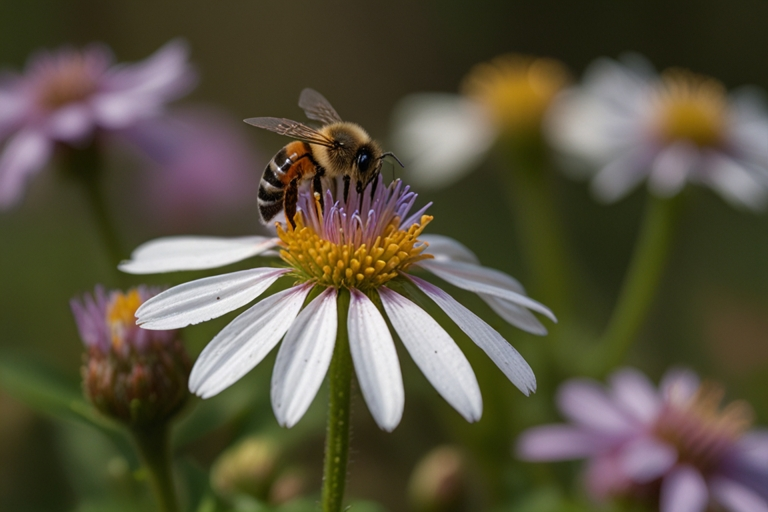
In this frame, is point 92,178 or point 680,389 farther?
point 92,178

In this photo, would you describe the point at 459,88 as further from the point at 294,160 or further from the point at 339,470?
the point at 339,470

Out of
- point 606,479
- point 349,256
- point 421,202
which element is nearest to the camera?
point 349,256

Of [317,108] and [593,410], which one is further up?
[317,108]

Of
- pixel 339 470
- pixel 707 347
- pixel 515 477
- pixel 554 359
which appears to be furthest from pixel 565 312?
pixel 339 470

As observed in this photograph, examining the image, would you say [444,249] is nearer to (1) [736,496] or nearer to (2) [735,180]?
(1) [736,496]

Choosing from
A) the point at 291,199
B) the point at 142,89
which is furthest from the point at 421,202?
the point at 291,199

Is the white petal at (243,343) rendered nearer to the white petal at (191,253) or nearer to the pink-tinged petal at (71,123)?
the white petal at (191,253)

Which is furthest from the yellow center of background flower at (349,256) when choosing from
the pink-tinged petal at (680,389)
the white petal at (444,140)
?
the white petal at (444,140)

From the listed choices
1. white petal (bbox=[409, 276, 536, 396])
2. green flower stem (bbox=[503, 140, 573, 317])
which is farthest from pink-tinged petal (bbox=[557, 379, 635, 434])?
white petal (bbox=[409, 276, 536, 396])
